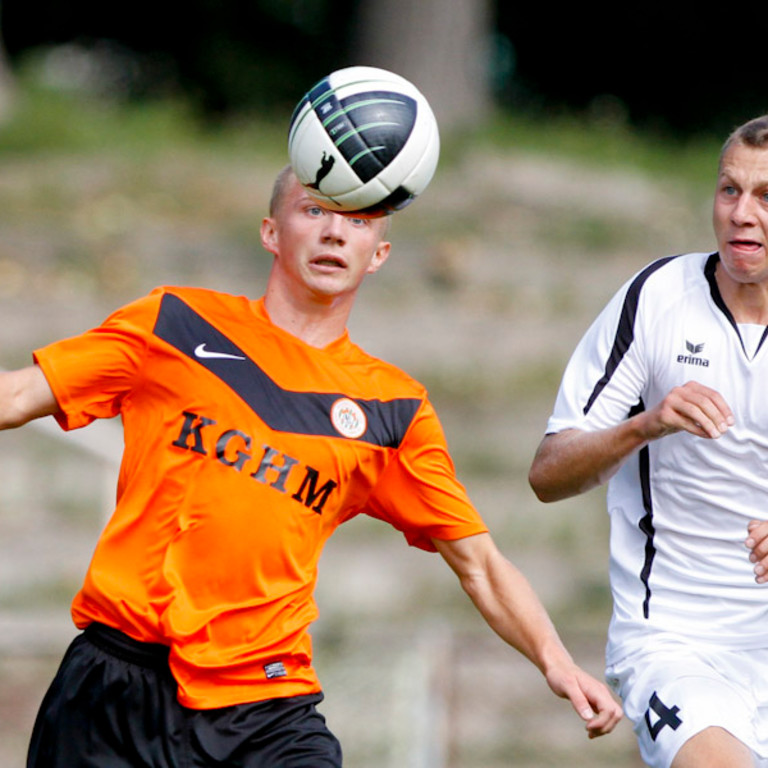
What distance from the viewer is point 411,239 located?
49.3 feet

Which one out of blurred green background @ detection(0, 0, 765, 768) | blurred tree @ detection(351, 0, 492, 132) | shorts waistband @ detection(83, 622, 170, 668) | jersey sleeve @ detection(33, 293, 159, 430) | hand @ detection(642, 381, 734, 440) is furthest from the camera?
blurred tree @ detection(351, 0, 492, 132)

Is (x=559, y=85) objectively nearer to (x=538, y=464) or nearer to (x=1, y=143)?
(x=1, y=143)

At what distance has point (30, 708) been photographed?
976cm

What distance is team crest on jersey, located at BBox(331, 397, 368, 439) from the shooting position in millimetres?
4945

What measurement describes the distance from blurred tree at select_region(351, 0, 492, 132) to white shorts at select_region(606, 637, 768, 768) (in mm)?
12991

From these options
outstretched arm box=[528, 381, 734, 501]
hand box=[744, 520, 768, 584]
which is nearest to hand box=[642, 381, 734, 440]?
outstretched arm box=[528, 381, 734, 501]

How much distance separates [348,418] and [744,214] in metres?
1.43

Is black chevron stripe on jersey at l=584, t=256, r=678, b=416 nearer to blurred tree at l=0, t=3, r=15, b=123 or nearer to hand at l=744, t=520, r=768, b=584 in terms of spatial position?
hand at l=744, t=520, r=768, b=584

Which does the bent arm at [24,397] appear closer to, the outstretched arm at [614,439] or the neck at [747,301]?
the outstretched arm at [614,439]

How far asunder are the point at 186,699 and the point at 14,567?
628 cm

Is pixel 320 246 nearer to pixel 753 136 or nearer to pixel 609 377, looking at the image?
pixel 609 377

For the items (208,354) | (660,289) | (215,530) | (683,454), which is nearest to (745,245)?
(660,289)

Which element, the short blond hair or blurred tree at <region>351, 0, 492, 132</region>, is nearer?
Answer: the short blond hair

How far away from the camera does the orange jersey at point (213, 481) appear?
4.74 metres
